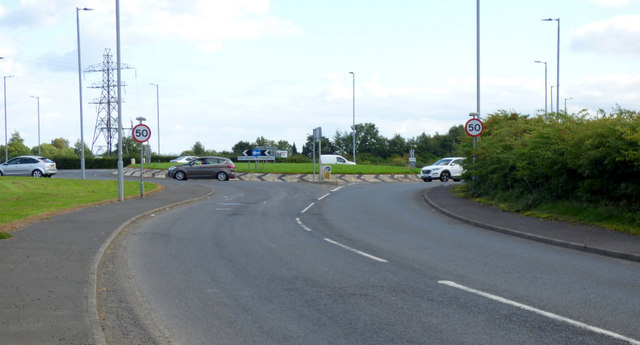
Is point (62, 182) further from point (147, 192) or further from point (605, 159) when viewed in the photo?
point (605, 159)

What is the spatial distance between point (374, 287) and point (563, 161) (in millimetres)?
9957

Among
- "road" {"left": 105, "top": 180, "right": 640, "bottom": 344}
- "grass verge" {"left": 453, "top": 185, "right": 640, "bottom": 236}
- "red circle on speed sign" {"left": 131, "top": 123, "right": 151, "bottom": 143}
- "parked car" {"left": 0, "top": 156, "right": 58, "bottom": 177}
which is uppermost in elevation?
"red circle on speed sign" {"left": 131, "top": 123, "right": 151, "bottom": 143}

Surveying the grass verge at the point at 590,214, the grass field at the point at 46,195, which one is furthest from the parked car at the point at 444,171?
the grass verge at the point at 590,214

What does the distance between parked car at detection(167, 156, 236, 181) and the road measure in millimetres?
25951

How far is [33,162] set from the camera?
42.4 m

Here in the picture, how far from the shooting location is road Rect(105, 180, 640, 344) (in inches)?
241

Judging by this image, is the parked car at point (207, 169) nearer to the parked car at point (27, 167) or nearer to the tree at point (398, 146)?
the parked car at point (27, 167)

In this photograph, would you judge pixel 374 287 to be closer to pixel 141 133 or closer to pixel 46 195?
pixel 141 133

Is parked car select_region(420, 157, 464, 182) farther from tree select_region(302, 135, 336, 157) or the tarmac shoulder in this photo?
tree select_region(302, 135, 336, 157)

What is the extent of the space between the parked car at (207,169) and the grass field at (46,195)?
7315 mm

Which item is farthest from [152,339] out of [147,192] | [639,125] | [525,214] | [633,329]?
[147,192]

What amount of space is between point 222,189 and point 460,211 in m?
16.6


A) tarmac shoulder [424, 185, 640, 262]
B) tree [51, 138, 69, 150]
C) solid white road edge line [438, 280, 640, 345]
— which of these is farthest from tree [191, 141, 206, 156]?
solid white road edge line [438, 280, 640, 345]

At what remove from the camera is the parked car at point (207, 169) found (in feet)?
136
